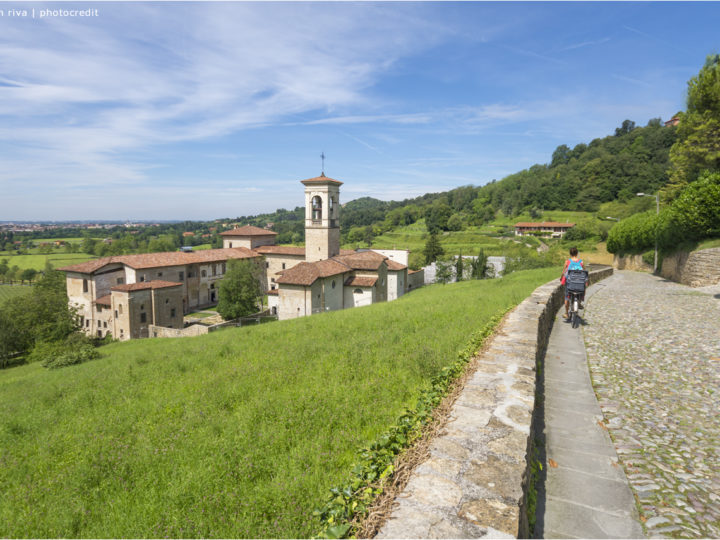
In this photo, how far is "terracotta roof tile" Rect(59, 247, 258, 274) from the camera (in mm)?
35806

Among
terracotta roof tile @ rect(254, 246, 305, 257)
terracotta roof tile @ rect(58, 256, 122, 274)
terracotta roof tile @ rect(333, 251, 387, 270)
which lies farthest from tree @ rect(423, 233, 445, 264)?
terracotta roof tile @ rect(58, 256, 122, 274)

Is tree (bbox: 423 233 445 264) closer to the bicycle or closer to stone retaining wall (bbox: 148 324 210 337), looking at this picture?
stone retaining wall (bbox: 148 324 210 337)

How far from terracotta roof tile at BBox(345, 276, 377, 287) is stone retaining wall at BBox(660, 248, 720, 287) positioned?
20297mm

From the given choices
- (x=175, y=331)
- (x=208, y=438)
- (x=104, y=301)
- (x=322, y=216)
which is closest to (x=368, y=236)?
(x=322, y=216)

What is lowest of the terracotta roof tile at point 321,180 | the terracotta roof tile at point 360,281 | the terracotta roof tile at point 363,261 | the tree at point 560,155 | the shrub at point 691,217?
the terracotta roof tile at point 360,281

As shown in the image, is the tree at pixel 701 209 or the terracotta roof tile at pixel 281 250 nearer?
the tree at pixel 701 209

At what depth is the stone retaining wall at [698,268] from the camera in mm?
16672

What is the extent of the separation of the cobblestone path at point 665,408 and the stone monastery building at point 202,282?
67.7 ft

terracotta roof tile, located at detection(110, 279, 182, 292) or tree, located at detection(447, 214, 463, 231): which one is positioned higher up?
tree, located at detection(447, 214, 463, 231)

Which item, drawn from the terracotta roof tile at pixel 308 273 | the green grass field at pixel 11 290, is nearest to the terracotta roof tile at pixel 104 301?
the terracotta roof tile at pixel 308 273

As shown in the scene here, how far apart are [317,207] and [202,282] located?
67.7 ft

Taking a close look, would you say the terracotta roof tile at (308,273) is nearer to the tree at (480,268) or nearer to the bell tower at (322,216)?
the bell tower at (322,216)

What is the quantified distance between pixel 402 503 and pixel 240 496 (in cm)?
187

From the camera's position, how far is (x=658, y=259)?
1008 inches
